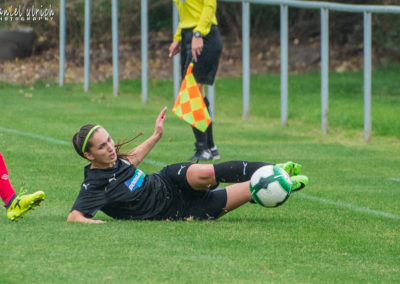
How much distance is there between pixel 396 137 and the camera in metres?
13.1

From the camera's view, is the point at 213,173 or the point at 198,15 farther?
the point at 198,15

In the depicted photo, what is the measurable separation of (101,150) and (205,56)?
411 cm

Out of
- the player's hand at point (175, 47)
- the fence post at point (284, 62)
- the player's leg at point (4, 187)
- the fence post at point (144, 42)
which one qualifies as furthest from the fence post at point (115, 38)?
the player's leg at point (4, 187)

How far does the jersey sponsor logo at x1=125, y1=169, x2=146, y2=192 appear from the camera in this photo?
21.5 feet

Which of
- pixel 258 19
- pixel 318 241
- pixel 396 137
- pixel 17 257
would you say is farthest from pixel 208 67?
pixel 258 19

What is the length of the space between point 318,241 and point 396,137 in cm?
720

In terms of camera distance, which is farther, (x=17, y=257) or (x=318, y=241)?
(x=318, y=241)

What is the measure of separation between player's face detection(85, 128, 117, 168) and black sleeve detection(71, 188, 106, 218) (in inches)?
8.2

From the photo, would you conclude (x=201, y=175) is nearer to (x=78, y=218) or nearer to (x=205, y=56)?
(x=78, y=218)

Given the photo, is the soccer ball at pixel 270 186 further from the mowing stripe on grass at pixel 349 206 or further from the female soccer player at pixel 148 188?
the mowing stripe on grass at pixel 349 206

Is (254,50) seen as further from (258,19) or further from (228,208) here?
(228,208)

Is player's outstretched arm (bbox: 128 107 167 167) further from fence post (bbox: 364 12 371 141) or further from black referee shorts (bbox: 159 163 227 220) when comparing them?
fence post (bbox: 364 12 371 141)

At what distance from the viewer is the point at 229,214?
7148 millimetres

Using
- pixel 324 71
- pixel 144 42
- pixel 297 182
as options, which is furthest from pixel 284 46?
pixel 297 182
